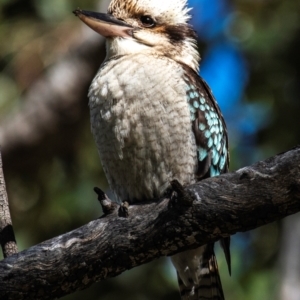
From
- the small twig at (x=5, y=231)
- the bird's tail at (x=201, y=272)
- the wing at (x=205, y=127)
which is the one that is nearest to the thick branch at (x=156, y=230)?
the small twig at (x=5, y=231)

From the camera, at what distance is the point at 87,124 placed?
6.36 m

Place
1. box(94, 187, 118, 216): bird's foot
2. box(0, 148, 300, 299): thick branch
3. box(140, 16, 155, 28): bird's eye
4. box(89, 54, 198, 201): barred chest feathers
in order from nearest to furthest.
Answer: box(0, 148, 300, 299): thick branch < box(94, 187, 118, 216): bird's foot < box(89, 54, 198, 201): barred chest feathers < box(140, 16, 155, 28): bird's eye

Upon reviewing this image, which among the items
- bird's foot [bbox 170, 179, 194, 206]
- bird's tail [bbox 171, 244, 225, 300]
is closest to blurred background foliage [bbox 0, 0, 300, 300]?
bird's tail [bbox 171, 244, 225, 300]

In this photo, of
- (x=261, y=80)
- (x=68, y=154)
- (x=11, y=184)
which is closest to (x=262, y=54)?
(x=261, y=80)

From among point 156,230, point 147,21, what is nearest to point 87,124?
point 147,21

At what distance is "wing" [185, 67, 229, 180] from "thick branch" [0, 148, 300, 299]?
67 cm

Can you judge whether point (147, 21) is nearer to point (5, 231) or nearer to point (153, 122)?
point (153, 122)

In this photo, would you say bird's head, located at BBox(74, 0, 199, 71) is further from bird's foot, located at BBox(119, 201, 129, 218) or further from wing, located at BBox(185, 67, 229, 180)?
bird's foot, located at BBox(119, 201, 129, 218)

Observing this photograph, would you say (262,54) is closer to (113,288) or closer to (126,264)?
(113,288)

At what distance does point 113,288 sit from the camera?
5254mm

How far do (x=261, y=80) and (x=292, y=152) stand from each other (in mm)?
3471

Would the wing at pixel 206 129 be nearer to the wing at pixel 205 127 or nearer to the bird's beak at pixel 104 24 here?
the wing at pixel 205 127

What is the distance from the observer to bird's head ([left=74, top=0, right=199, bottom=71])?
401 centimetres

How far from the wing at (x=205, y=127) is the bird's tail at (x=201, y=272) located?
0.43 metres
